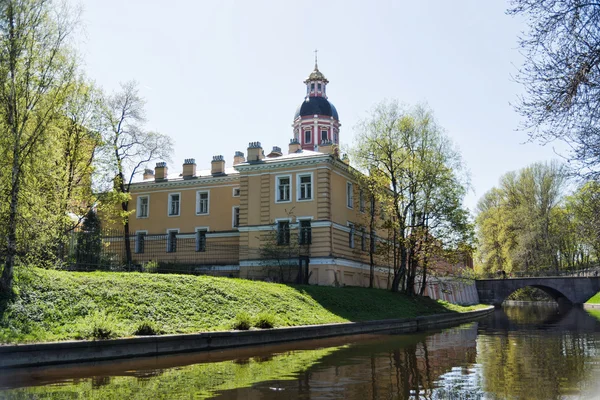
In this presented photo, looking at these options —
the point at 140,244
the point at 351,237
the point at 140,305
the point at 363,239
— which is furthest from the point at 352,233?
the point at 140,305

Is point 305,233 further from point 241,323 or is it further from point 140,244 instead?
point 241,323

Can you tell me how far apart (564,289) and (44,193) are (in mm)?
59021

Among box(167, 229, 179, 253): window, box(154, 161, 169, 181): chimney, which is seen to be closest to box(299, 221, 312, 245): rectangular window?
box(167, 229, 179, 253): window

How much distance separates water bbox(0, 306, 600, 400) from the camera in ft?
31.8

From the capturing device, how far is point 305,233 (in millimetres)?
37219

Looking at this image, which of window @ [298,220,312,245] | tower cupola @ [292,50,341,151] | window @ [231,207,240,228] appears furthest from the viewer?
tower cupola @ [292,50,341,151]

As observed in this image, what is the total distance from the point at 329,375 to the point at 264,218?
27.1 m

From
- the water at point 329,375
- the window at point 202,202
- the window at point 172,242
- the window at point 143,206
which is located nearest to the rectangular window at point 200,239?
the window at point 202,202

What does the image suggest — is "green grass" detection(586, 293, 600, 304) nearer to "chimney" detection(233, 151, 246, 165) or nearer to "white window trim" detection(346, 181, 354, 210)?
"white window trim" detection(346, 181, 354, 210)

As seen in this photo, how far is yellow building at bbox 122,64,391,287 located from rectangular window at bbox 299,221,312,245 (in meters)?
0.07

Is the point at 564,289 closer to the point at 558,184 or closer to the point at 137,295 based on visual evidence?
the point at 558,184

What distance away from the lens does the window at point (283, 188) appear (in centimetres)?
3841

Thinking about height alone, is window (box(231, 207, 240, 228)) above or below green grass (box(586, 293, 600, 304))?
above

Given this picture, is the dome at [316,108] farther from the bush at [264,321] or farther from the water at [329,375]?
the water at [329,375]
